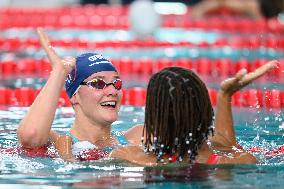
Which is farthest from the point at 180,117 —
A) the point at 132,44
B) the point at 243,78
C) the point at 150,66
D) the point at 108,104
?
the point at 132,44

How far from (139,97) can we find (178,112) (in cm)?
371

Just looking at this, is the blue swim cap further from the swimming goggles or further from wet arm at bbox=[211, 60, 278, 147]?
wet arm at bbox=[211, 60, 278, 147]

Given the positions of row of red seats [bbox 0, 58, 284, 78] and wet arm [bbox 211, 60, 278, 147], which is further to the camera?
row of red seats [bbox 0, 58, 284, 78]

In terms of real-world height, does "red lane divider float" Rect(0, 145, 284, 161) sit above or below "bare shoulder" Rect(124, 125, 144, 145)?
below

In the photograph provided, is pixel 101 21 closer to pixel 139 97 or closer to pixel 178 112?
pixel 139 97

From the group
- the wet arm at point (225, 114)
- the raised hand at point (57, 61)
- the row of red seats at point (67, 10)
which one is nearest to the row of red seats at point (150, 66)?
the row of red seats at point (67, 10)

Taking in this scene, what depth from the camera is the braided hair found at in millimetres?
3926

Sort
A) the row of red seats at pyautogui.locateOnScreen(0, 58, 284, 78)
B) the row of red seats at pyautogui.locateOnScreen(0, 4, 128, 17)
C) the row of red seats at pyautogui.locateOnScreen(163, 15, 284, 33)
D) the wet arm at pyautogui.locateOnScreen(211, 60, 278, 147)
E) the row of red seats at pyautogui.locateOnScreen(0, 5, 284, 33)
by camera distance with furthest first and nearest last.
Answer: the row of red seats at pyautogui.locateOnScreen(0, 4, 128, 17) < the row of red seats at pyautogui.locateOnScreen(0, 5, 284, 33) < the row of red seats at pyautogui.locateOnScreen(163, 15, 284, 33) < the row of red seats at pyautogui.locateOnScreen(0, 58, 284, 78) < the wet arm at pyautogui.locateOnScreen(211, 60, 278, 147)

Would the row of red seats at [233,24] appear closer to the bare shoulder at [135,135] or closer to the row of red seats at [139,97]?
the row of red seats at [139,97]

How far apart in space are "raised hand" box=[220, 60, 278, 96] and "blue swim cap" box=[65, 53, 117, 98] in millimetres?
879

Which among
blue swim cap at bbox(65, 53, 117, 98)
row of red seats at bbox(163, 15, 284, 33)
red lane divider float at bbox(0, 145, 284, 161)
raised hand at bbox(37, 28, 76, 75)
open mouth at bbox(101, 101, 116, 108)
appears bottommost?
red lane divider float at bbox(0, 145, 284, 161)

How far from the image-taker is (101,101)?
479cm

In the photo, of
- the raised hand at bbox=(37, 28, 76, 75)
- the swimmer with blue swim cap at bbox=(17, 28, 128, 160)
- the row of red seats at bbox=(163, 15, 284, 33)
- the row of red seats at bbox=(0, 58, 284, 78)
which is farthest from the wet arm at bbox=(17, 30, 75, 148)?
the row of red seats at bbox=(163, 15, 284, 33)

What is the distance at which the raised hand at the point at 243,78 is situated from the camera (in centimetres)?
407
